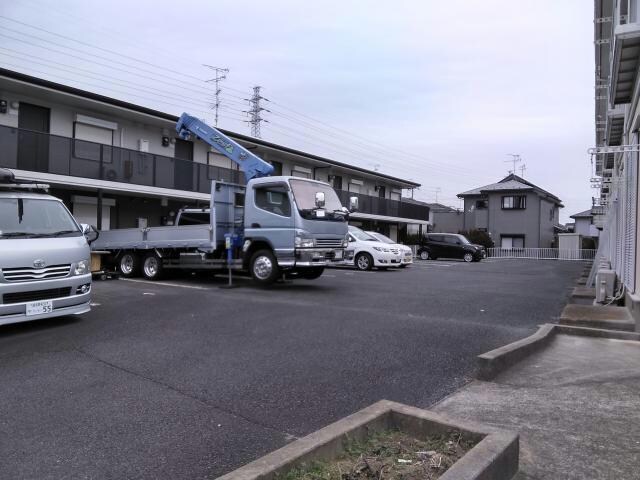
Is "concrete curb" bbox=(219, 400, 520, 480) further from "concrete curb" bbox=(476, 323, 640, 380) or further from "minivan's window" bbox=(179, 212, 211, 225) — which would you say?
"minivan's window" bbox=(179, 212, 211, 225)

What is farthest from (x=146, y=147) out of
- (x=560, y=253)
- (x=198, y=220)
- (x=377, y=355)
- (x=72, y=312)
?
(x=560, y=253)

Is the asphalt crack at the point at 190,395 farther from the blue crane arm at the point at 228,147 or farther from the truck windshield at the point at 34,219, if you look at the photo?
the blue crane arm at the point at 228,147

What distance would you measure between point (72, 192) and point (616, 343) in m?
16.5

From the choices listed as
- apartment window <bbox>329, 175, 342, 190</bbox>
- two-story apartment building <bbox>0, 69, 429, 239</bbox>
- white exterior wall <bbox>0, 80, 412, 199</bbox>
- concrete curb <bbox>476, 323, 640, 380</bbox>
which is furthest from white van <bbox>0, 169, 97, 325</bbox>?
apartment window <bbox>329, 175, 342, 190</bbox>

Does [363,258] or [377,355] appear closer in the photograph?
[377,355]

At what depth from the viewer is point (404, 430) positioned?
3.35m

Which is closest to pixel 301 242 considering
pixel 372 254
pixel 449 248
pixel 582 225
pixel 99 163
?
pixel 372 254

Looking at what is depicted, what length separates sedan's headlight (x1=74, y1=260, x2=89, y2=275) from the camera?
7418 mm

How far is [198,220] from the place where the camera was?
14.1 m

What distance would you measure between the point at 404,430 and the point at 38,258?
5.78m

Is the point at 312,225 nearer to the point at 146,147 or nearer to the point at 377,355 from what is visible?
the point at 377,355

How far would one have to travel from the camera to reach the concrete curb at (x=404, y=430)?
2561 mm

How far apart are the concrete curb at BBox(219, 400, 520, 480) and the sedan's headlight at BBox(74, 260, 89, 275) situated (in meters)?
5.68

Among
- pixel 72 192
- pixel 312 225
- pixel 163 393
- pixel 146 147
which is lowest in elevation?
pixel 163 393
